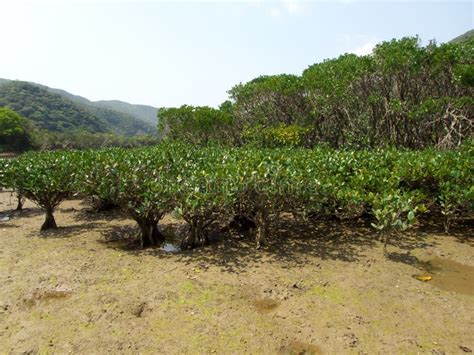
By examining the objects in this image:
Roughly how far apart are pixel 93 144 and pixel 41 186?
49276 millimetres

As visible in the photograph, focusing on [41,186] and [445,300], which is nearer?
[445,300]

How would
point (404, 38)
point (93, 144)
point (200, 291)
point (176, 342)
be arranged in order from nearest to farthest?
point (176, 342) < point (200, 291) < point (404, 38) < point (93, 144)

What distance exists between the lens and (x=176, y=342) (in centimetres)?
477

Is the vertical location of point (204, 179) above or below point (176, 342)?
above

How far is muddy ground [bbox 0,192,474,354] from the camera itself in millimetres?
4773

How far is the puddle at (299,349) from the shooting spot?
457 cm

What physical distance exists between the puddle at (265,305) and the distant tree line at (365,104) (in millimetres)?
13047

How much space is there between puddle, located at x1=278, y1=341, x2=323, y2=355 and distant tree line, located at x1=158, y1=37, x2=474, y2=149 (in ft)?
44.9

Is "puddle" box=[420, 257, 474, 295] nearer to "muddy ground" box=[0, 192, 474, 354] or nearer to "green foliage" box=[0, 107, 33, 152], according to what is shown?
"muddy ground" box=[0, 192, 474, 354]

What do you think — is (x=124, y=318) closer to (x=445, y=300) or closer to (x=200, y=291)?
(x=200, y=291)

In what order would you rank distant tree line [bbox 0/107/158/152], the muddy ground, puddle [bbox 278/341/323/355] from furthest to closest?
1. distant tree line [bbox 0/107/158/152]
2. the muddy ground
3. puddle [bbox 278/341/323/355]

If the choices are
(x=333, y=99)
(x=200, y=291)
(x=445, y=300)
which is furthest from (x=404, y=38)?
(x=200, y=291)

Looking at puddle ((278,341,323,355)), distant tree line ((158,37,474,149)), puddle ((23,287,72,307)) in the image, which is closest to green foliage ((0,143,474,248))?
puddle ((23,287,72,307))

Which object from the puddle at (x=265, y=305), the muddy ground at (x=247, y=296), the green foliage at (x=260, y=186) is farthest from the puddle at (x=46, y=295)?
the puddle at (x=265, y=305)
